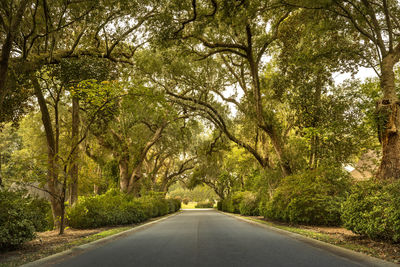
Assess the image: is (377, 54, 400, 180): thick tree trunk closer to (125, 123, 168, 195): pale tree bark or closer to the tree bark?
the tree bark

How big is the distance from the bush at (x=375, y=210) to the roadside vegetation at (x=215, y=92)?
0.03 m

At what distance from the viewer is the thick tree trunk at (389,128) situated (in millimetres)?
8953

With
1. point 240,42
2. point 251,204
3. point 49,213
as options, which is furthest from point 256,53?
point 49,213

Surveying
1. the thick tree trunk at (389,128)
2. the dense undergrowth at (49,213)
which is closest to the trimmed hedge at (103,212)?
the dense undergrowth at (49,213)

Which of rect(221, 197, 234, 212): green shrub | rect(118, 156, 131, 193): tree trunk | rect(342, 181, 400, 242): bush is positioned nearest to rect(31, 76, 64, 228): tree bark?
rect(118, 156, 131, 193): tree trunk

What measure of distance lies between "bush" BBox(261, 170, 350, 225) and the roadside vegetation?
6 centimetres

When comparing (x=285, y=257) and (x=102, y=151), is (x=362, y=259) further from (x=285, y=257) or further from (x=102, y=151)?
(x=102, y=151)

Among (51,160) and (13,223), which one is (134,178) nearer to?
(51,160)

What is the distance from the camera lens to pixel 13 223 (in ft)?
20.9

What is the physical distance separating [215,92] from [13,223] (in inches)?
558

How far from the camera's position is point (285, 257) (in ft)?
18.0

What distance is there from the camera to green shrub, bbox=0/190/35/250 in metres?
6.23

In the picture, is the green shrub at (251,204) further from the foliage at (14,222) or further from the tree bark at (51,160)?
the foliage at (14,222)

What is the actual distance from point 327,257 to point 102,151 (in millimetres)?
18904
